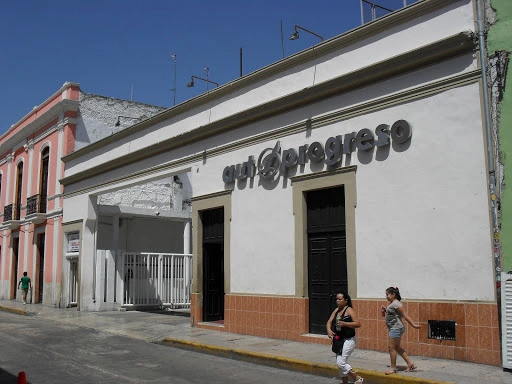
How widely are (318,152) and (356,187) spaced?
4.20ft

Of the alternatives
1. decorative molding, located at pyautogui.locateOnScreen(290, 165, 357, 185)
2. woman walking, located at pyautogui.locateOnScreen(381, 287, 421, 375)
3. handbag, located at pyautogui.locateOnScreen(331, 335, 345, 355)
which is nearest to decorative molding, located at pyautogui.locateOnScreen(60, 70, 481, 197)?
decorative molding, located at pyautogui.locateOnScreen(290, 165, 357, 185)

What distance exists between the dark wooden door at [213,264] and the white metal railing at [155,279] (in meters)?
6.70

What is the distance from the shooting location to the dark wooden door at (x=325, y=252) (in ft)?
37.4

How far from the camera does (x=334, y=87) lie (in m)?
11.5

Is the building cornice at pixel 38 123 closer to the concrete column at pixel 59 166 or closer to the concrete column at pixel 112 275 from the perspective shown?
the concrete column at pixel 59 166

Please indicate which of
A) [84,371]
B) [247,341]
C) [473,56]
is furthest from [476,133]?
[84,371]

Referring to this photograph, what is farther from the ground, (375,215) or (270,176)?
(270,176)

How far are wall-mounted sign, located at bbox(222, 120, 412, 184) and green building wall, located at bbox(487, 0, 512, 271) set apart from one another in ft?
5.52

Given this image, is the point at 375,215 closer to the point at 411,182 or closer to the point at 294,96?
the point at 411,182

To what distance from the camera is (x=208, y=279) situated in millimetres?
15133

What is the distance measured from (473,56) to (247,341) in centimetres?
719

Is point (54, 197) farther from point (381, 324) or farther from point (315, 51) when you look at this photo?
point (381, 324)

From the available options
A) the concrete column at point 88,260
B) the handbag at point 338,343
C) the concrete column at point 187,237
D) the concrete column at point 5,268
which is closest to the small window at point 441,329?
the handbag at point 338,343

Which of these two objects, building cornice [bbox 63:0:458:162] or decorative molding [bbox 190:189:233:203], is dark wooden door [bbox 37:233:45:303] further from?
decorative molding [bbox 190:189:233:203]
